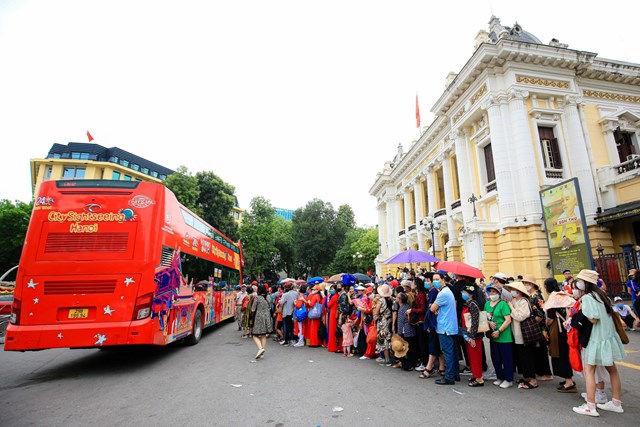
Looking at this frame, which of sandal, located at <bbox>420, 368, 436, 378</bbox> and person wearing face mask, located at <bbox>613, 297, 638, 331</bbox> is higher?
person wearing face mask, located at <bbox>613, 297, 638, 331</bbox>

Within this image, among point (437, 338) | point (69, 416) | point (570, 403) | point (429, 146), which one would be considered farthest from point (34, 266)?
point (429, 146)

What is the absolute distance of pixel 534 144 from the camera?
15.3 m

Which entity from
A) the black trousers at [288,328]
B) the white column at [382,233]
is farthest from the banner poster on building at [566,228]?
the white column at [382,233]

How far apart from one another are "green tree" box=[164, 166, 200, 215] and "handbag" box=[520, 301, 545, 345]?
28.8 metres

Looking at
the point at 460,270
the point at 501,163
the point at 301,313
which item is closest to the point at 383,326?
the point at 460,270

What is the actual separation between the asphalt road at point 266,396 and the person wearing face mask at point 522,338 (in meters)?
0.22

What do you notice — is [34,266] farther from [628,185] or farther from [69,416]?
[628,185]

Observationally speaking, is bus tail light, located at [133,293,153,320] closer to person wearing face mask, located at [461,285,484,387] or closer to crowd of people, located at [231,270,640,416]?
crowd of people, located at [231,270,640,416]

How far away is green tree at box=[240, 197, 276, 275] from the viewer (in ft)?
129

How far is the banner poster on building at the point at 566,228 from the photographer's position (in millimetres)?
12143

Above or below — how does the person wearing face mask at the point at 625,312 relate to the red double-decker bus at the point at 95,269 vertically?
below

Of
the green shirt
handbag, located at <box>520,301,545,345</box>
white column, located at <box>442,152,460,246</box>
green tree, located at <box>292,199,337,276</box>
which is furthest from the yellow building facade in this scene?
green tree, located at <box>292,199,337,276</box>

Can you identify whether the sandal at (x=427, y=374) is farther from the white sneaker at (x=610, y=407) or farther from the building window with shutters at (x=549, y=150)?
the building window with shutters at (x=549, y=150)

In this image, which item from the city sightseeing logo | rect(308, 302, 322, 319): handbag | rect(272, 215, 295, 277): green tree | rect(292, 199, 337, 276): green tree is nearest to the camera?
the city sightseeing logo
